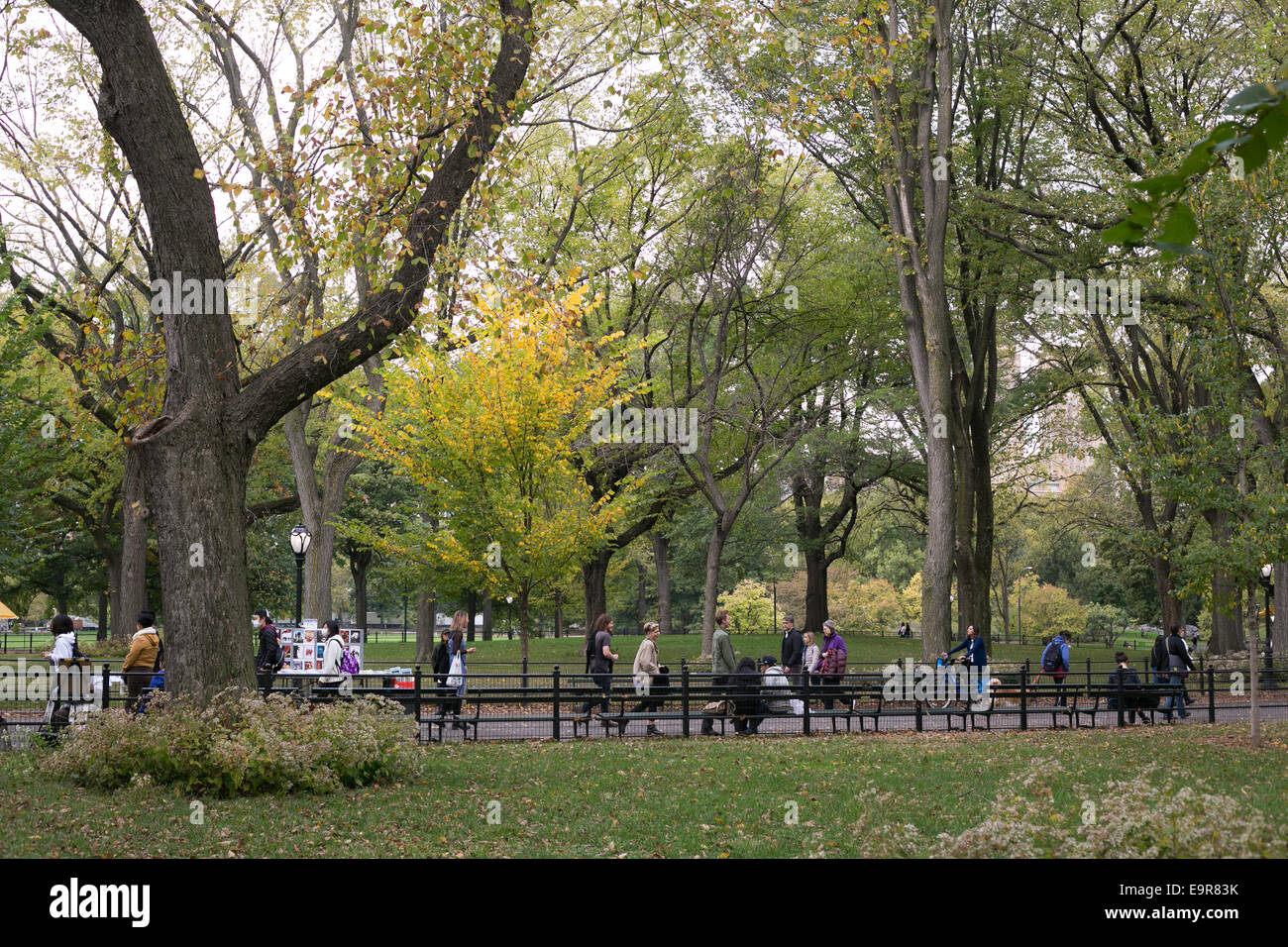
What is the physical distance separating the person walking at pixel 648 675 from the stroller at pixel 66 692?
7.66 m

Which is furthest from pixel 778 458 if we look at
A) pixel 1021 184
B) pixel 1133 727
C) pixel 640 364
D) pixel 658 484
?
pixel 1133 727

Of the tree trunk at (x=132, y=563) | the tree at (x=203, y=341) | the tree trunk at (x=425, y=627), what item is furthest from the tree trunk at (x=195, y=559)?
the tree trunk at (x=132, y=563)

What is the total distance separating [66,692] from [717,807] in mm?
10719

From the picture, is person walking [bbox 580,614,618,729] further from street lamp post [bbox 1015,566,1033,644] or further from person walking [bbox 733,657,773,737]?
street lamp post [bbox 1015,566,1033,644]

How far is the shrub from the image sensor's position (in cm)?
984

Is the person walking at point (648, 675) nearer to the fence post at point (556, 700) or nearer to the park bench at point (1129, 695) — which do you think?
the fence post at point (556, 700)

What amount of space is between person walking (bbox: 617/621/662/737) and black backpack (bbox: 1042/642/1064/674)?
8.63 meters

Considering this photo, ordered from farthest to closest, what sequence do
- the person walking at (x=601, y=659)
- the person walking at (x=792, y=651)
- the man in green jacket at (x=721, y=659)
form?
the person walking at (x=792, y=651), the person walking at (x=601, y=659), the man in green jacket at (x=721, y=659)

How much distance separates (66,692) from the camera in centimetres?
1538

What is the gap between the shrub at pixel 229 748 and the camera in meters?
9.84

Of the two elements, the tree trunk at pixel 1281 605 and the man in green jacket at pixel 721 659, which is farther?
the tree trunk at pixel 1281 605

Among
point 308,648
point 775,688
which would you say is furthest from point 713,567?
point 775,688

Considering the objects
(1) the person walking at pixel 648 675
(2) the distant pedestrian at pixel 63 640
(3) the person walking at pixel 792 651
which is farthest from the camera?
(3) the person walking at pixel 792 651

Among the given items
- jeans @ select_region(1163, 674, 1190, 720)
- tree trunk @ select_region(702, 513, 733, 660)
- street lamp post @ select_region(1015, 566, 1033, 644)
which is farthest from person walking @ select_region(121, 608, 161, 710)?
street lamp post @ select_region(1015, 566, 1033, 644)
